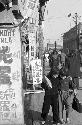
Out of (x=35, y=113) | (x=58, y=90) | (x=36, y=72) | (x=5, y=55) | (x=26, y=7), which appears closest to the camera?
(x=5, y=55)

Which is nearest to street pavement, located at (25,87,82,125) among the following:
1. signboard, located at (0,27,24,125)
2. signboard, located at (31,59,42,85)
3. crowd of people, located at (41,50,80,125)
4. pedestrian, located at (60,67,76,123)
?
crowd of people, located at (41,50,80,125)

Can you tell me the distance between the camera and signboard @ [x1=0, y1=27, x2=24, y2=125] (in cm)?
770

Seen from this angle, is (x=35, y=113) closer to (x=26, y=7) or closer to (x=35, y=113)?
(x=35, y=113)

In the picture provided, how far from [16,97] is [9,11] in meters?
2.13

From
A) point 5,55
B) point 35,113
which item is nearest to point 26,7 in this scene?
point 5,55

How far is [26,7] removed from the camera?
8234 millimetres

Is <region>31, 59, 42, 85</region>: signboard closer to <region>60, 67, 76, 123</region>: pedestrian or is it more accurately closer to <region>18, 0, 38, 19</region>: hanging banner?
<region>60, 67, 76, 123</region>: pedestrian

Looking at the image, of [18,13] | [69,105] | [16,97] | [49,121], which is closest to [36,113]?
[49,121]

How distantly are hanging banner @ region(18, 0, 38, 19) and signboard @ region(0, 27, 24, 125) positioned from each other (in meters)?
0.50

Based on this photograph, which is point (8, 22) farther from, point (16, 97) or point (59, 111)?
point (59, 111)

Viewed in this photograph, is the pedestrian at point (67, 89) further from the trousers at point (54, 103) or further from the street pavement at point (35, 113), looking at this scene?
the street pavement at point (35, 113)

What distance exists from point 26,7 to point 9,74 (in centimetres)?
185

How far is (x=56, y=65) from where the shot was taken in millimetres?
8633

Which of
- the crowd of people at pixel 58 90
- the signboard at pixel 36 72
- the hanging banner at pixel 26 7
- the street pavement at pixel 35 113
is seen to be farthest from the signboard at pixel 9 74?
the signboard at pixel 36 72
